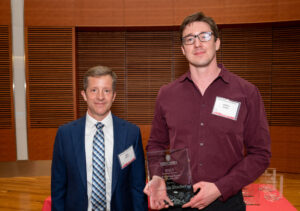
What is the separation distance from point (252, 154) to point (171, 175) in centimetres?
45

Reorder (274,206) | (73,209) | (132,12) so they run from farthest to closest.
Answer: (132,12)
(274,206)
(73,209)

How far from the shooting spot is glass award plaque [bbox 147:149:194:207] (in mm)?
1251

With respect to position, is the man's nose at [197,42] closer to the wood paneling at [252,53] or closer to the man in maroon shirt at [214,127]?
the man in maroon shirt at [214,127]

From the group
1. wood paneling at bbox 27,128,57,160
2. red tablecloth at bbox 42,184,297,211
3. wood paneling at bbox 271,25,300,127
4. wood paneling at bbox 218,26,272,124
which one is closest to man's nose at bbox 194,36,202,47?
red tablecloth at bbox 42,184,297,211

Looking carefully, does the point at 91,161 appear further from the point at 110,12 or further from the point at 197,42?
the point at 110,12

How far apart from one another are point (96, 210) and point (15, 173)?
432 centimetres

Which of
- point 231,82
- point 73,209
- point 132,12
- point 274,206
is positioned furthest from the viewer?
point 132,12

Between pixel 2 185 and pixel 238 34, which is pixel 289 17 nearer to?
pixel 238 34

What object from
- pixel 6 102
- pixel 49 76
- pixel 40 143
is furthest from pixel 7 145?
pixel 49 76

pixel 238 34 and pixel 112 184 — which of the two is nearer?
pixel 112 184

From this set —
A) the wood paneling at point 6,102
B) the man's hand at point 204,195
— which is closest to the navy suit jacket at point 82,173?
the man's hand at point 204,195

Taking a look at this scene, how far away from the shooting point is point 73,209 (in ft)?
5.60

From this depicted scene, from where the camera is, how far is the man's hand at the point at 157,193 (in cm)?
126

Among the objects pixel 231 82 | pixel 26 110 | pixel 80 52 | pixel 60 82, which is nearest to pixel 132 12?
pixel 80 52
